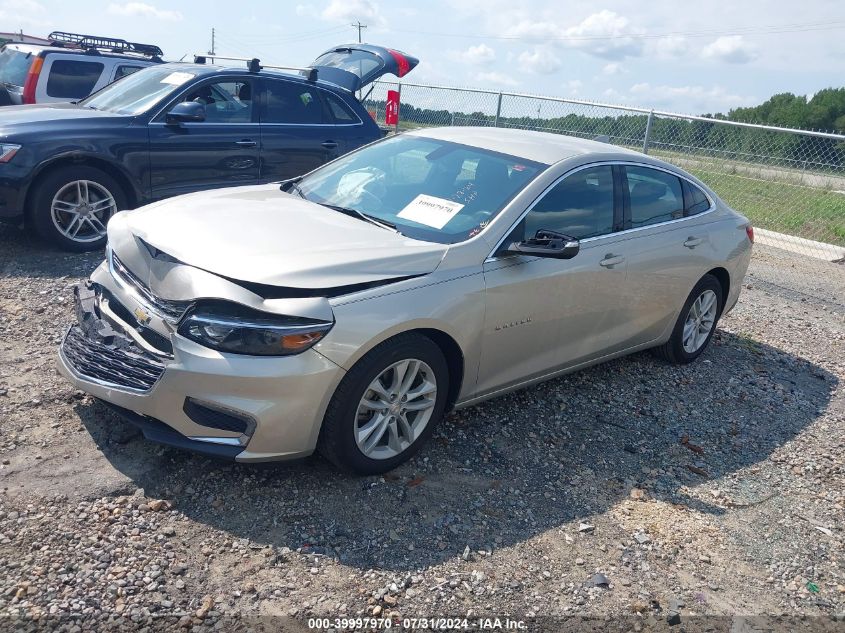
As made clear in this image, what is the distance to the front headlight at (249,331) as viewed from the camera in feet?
10.7

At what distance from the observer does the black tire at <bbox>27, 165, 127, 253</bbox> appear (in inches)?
254

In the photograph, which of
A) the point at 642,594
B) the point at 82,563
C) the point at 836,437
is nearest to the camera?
the point at 82,563

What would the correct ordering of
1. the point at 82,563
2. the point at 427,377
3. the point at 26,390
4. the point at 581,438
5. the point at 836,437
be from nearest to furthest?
the point at 82,563 → the point at 427,377 → the point at 26,390 → the point at 581,438 → the point at 836,437

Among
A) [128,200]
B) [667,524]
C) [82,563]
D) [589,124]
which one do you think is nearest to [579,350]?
[667,524]

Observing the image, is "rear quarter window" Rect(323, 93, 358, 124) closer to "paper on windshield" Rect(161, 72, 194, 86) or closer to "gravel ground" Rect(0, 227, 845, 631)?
"paper on windshield" Rect(161, 72, 194, 86)

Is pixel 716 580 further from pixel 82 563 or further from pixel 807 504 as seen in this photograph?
pixel 82 563

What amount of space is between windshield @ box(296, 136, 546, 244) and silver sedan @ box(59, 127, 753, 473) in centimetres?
1

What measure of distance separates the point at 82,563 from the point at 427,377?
1.75m

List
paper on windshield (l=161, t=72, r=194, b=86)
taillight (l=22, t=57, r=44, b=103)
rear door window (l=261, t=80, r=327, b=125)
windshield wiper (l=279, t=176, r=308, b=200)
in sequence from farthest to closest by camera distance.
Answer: taillight (l=22, t=57, r=44, b=103) < rear door window (l=261, t=80, r=327, b=125) < paper on windshield (l=161, t=72, r=194, b=86) < windshield wiper (l=279, t=176, r=308, b=200)

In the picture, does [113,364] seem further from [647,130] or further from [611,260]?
[647,130]

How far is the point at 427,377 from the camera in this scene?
3814mm

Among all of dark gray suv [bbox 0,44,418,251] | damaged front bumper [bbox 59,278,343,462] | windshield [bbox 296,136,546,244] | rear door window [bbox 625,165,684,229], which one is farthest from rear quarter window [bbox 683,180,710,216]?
dark gray suv [bbox 0,44,418,251]

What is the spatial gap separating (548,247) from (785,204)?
896 cm

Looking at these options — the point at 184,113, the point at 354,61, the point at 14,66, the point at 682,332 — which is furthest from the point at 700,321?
the point at 14,66
